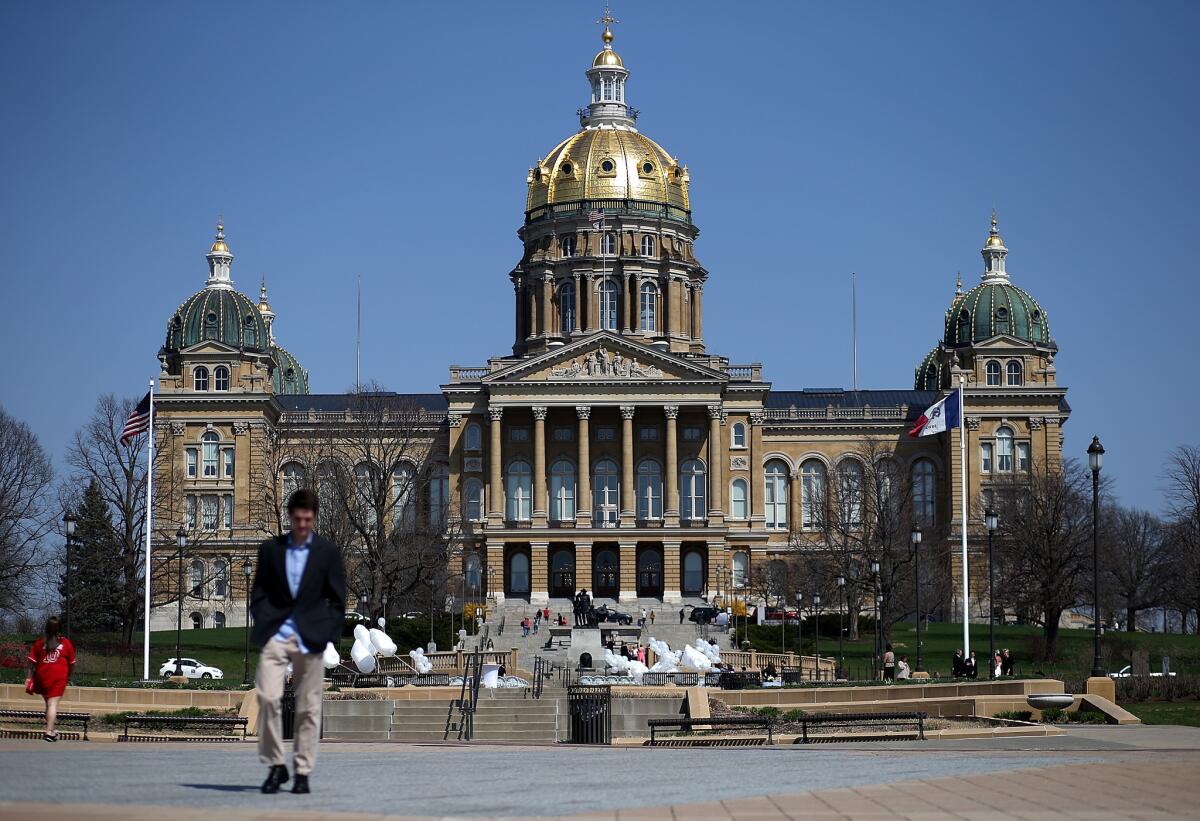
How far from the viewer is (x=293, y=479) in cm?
10488

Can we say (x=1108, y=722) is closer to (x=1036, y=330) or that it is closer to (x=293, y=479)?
(x=293, y=479)

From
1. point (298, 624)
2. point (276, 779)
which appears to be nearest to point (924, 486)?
point (276, 779)

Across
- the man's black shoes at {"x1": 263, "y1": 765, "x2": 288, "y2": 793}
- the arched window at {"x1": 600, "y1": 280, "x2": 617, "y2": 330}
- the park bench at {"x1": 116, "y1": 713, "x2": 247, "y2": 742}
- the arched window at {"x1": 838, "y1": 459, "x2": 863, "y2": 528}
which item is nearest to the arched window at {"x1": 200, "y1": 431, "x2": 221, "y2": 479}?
the arched window at {"x1": 600, "y1": 280, "x2": 617, "y2": 330}

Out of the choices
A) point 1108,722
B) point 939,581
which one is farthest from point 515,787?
point 939,581

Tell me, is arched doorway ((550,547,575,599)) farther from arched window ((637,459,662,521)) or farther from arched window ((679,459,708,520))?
arched window ((679,459,708,520))

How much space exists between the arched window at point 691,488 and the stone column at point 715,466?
4.05ft

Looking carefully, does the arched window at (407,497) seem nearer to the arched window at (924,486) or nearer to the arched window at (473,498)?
the arched window at (473,498)

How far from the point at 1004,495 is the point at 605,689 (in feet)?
213

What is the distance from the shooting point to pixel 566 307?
123 metres

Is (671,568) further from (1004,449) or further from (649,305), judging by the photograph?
(1004,449)

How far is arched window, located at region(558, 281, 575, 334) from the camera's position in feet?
403

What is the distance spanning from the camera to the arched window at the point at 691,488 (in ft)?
367

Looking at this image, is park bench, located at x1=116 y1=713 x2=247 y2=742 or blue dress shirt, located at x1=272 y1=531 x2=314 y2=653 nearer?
blue dress shirt, located at x1=272 y1=531 x2=314 y2=653

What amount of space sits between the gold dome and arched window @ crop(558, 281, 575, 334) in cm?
561
